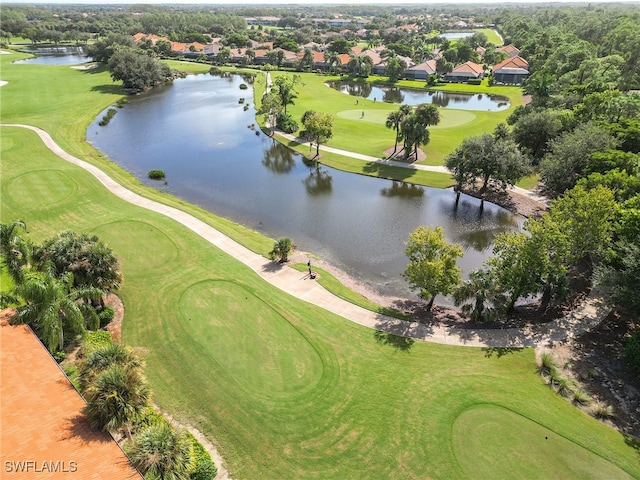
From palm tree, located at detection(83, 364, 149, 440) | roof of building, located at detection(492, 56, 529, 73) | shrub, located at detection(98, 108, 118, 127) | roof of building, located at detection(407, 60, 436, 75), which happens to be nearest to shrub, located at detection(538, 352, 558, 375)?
palm tree, located at detection(83, 364, 149, 440)

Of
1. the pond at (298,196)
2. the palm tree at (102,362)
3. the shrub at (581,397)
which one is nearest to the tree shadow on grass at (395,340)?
the pond at (298,196)

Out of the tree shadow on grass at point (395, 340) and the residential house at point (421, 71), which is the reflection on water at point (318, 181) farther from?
the residential house at point (421, 71)

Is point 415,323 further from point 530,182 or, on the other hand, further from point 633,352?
point 530,182

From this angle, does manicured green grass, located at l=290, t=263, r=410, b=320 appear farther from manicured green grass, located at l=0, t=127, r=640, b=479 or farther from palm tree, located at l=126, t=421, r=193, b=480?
palm tree, located at l=126, t=421, r=193, b=480

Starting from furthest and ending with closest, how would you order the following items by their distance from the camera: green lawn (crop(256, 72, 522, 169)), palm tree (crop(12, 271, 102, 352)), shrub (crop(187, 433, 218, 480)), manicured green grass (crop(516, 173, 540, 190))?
green lawn (crop(256, 72, 522, 169)) < manicured green grass (crop(516, 173, 540, 190)) < palm tree (crop(12, 271, 102, 352)) < shrub (crop(187, 433, 218, 480))

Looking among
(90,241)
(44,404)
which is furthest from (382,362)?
(90,241)

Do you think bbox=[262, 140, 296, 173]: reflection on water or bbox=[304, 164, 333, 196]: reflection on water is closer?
bbox=[304, 164, 333, 196]: reflection on water

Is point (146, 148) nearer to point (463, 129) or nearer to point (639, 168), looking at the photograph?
point (463, 129)
